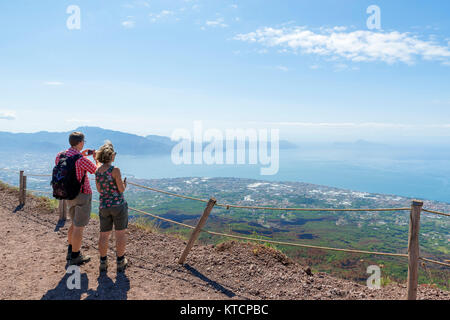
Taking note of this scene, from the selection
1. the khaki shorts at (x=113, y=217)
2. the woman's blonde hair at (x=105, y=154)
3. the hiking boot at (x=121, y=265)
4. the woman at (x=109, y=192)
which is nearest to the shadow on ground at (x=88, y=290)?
the hiking boot at (x=121, y=265)

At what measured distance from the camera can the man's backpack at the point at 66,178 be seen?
12.3 ft

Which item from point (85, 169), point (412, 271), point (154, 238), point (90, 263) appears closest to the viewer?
point (412, 271)

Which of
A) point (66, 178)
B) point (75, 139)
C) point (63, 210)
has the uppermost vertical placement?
point (75, 139)

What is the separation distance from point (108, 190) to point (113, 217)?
427 mm

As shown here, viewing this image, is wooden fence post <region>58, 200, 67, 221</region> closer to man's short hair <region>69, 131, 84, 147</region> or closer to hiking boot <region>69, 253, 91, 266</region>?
hiking boot <region>69, 253, 91, 266</region>

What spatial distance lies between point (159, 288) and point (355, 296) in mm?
2740

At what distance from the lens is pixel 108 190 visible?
374 centimetres

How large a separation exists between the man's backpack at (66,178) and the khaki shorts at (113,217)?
50cm

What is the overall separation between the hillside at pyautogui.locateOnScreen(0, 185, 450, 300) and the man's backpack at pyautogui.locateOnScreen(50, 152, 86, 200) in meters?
1.24

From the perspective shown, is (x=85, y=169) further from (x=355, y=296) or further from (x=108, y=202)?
(x=355, y=296)

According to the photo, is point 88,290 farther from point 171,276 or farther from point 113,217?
point 171,276

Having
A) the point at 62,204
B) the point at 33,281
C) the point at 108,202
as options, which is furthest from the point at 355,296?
the point at 62,204

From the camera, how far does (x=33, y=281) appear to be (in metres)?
3.85

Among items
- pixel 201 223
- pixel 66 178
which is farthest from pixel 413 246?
pixel 66 178
